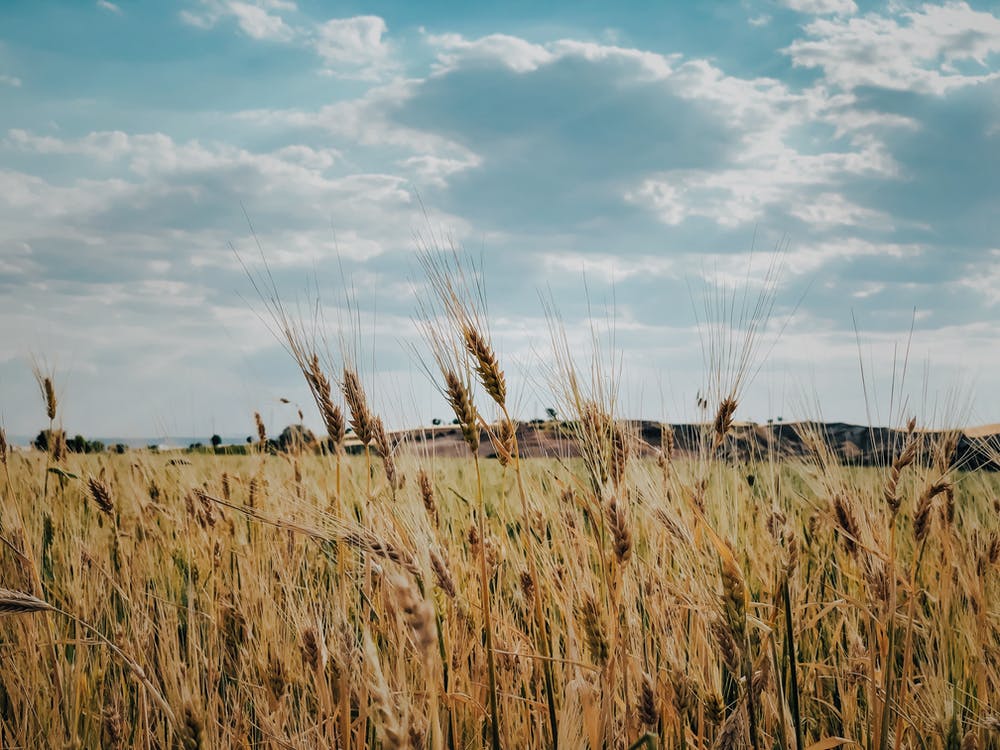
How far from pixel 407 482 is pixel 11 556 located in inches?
94.0

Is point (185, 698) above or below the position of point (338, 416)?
below

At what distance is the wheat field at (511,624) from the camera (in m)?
1.36

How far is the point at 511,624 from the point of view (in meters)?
2.22

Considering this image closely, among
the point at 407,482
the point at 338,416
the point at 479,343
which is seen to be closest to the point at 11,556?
the point at 338,416

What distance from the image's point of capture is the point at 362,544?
1.42 m

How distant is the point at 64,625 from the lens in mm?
2648

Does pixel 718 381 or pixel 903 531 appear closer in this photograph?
pixel 718 381

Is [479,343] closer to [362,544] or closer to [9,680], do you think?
[362,544]

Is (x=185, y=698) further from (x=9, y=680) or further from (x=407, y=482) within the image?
(x=9, y=680)

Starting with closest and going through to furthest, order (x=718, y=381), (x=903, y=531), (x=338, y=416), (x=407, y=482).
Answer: (x=407, y=482) → (x=338, y=416) → (x=718, y=381) → (x=903, y=531)

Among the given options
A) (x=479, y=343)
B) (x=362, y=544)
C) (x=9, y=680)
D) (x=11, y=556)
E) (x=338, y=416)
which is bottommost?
(x=9, y=680)

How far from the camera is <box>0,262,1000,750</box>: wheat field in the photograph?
1356mm

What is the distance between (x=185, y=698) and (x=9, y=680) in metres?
1.27

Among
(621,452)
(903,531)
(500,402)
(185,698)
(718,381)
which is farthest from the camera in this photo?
(903,531)
